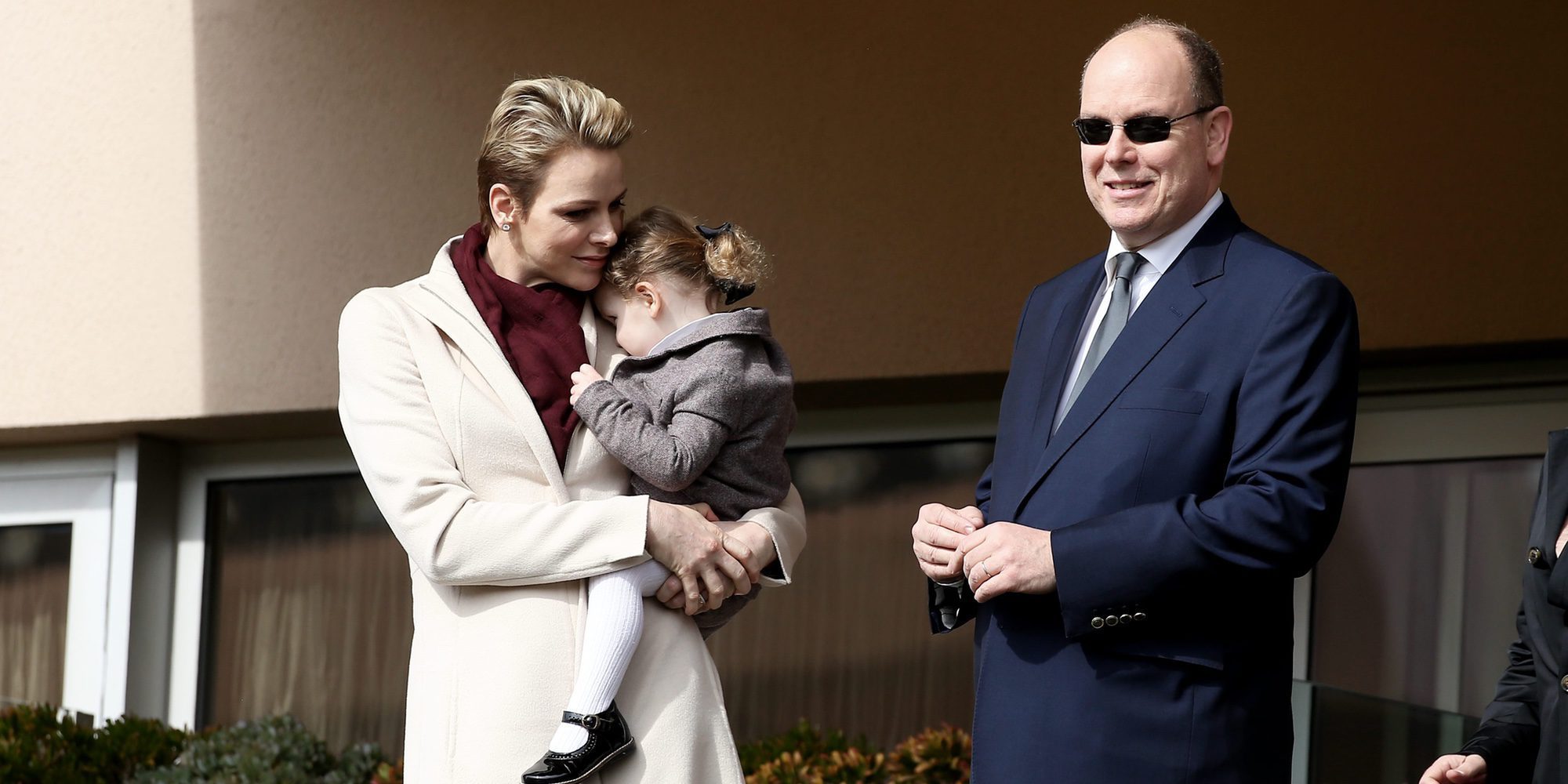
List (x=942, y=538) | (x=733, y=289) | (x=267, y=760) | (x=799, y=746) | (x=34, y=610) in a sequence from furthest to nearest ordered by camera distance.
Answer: (x=34, y=610)
(x=267, y=760)
(x=799, y=746)
(x=733, y=289)
(x=942, y=538)

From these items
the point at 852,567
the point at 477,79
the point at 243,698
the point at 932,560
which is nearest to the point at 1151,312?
the point at 932,560

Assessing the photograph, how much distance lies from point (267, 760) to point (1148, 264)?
10.9ft

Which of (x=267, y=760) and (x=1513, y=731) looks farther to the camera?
(x=267, y=760)

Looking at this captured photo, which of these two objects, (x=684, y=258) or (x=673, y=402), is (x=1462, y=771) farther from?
(x=684, y=258)

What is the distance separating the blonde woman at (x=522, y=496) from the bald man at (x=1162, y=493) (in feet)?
1.42

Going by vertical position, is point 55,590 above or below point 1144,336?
below

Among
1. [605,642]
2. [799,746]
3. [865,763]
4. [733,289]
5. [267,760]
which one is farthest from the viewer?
[267,760]

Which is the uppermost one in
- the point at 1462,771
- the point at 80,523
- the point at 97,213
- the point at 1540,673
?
the point at 97,213

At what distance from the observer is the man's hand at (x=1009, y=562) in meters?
2.30

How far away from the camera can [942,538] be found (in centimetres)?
244

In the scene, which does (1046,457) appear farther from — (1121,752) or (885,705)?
(885,705)

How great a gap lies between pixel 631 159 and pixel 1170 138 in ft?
8.77

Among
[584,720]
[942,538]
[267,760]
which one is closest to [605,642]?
[584,720]

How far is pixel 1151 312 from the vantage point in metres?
2.42
